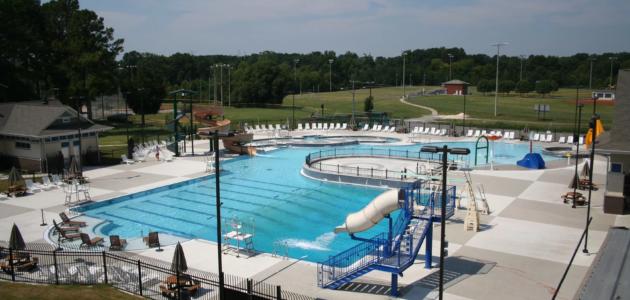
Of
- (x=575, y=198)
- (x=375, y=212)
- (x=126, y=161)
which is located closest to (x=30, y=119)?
(x=126, y=161)

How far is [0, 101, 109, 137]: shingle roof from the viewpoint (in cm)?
3644

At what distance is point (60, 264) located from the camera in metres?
18.4

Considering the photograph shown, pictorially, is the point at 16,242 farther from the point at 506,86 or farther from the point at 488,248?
the point at 506,86

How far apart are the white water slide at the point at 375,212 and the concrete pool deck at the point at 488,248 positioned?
1888mm

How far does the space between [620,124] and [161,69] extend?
12121 cm

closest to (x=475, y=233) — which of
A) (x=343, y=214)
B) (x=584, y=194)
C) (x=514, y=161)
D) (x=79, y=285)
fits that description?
(x=343, y=214)

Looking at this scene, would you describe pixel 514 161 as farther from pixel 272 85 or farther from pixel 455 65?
pixel 455 65

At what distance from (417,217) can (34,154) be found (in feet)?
95.3

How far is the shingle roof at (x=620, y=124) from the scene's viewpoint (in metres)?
26.5

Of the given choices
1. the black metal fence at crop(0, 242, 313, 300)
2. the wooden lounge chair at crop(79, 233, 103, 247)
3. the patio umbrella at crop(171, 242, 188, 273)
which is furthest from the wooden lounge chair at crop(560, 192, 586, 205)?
the wooden lounge chair at crop(79, 233, 103, 247)

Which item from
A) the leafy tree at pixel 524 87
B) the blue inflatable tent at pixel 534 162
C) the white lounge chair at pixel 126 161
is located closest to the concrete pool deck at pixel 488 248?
the blue inflatable tent at pixel 534 162

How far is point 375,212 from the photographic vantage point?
17.1m

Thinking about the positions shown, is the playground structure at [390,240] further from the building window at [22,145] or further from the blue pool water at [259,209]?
the building window at [22,145]

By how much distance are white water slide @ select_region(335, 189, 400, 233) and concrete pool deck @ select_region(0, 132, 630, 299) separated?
74.3 inches
